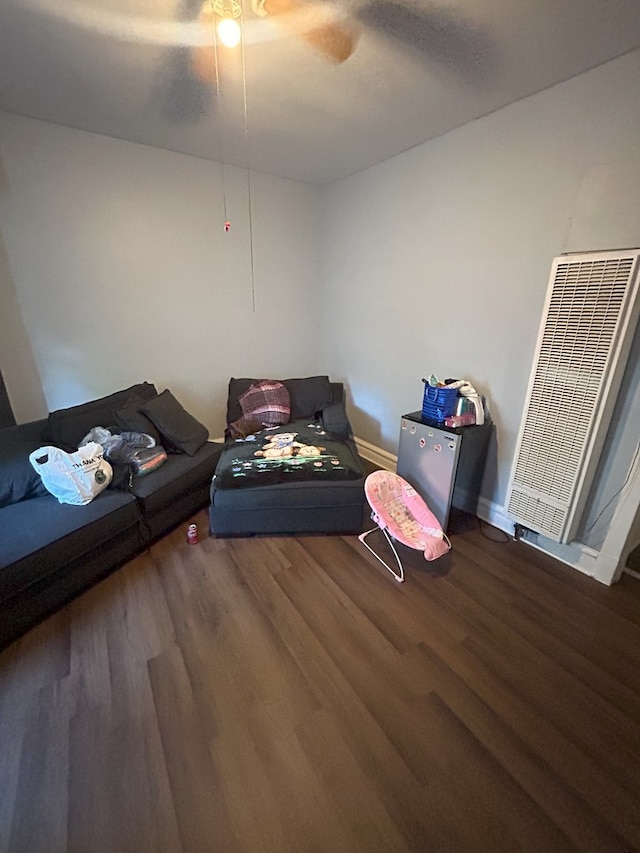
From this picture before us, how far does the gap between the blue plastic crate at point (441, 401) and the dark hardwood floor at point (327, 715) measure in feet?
3.14

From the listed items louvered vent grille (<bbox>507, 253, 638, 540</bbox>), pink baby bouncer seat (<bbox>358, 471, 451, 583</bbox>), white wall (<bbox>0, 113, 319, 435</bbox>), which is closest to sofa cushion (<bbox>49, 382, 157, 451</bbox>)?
white wall (<bbox>0, 113, 319, 435</bbox>)

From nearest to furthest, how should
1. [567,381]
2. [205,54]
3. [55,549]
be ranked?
[205,54], [55,549], [567,381]

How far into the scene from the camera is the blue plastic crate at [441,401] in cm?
226

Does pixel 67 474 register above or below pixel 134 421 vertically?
below

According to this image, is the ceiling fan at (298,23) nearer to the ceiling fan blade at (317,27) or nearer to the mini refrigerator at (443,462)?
the ceiling fan blade at (317,27)

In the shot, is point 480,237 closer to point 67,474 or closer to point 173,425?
point 173,425

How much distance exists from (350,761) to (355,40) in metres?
2.78

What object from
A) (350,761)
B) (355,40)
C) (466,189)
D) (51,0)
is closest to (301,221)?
(466,189)

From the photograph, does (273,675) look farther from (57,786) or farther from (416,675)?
(57,786)

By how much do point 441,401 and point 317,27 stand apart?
1849mm

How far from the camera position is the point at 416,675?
4.81 ft

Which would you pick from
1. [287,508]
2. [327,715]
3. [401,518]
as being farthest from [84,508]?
[401,518]

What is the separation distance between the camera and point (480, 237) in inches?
87.4

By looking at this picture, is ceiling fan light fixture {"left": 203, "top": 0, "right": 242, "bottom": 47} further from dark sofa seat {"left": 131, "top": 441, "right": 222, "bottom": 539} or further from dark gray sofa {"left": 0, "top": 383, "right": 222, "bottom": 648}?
dark sofa seat {"left": 131, "top": 441, "right": 222, "bottom": 539}
